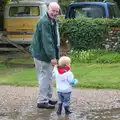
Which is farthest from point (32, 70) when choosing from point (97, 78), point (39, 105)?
point (39, 105)

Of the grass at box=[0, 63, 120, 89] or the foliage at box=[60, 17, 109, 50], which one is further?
the foliage at box=[60, 17, 109, 50]

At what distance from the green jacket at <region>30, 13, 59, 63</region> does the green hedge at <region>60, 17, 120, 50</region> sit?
235 inches

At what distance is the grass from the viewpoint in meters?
9.18

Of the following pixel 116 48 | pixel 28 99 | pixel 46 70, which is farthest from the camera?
pixel 116 48

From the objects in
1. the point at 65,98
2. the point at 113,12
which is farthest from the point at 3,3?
the point at 65,98

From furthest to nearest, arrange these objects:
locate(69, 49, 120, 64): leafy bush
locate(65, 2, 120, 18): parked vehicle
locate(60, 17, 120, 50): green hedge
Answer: locate(65, 2, 120, 18): parked vehicle, locate(60, 17, 120, 50): green hedge, locate(69, 49, 120, 64): leafy bush

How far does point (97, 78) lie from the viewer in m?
9.78

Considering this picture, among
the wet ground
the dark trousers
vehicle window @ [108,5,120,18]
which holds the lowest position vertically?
the wet ground

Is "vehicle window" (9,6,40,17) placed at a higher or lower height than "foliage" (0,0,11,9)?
lower

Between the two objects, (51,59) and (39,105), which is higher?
(51,59)

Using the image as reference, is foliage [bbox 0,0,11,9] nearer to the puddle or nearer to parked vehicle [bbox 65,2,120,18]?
parked vehicle [bbox 65,2,120,18]

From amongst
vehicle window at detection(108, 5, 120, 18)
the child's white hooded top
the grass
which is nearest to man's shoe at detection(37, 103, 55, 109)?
the child's white hooded top

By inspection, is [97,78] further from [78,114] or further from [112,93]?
[78,114]

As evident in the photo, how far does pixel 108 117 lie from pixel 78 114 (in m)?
0.51
